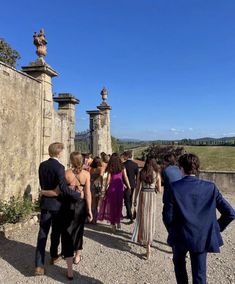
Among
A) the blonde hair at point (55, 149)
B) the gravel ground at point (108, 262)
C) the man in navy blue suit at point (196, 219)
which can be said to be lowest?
the gravel ground at point (108, 262)

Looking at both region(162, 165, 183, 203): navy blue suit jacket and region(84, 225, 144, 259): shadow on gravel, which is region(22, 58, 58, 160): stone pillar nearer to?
region(84, 225, 144, 259): shadow on gravel

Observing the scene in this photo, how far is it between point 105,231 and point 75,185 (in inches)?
101

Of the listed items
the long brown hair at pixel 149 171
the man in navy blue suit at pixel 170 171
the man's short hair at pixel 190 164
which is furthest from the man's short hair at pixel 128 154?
the man's short hair at pixel 190 164

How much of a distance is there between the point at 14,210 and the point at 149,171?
275cm

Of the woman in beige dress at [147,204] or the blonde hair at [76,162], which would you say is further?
the woman in beige dress at [147,204]

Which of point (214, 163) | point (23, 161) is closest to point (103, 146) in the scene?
point (23, 161)

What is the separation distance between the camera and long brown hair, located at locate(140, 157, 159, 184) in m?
6.08

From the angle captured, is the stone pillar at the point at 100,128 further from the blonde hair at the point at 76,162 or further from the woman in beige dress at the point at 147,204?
the blonde hair at the point at 76,162

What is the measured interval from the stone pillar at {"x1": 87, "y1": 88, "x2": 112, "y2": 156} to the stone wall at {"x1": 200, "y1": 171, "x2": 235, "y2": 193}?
15.5 feet

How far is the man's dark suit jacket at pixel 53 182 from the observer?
16.3 ft

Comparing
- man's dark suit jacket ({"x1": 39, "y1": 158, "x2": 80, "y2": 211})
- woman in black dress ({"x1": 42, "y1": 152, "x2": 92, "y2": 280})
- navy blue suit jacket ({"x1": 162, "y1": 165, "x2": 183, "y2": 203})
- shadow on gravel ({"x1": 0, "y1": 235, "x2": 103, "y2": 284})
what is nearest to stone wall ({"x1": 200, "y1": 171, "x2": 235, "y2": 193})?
navy blue suit jacket ({"x1": 162, "y1": 165, "x2": 183, "y2": 203})

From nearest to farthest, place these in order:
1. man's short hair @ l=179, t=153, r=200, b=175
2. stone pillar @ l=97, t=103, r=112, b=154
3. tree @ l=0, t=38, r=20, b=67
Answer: man's short hair @ l=179, t=153, r=200, b=175 → stone pillar @ l=97, t=103, r=112, b=154 → tree @ l=0, t=38, r=20, b=67

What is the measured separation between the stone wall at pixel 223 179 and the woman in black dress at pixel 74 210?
37.5ft

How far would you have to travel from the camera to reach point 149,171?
20.0ft
